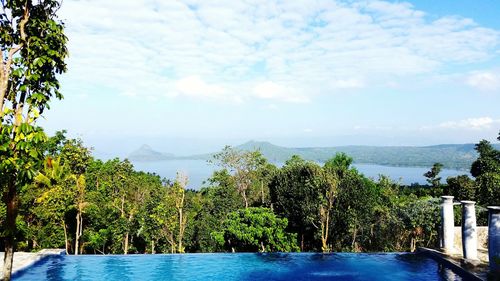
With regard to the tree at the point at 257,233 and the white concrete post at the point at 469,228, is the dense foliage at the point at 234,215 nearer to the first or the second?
the tree at the point at 257,233

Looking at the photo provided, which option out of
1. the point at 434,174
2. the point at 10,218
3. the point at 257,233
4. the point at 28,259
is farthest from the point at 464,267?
the point at 434,174

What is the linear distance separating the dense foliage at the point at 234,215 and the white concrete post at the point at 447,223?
18.6 feet

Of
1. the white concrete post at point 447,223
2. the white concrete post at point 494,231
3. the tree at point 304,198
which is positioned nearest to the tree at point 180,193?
the tree at point 304,198

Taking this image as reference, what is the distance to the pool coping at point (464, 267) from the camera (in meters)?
10.1

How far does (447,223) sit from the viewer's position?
1266 centimetres

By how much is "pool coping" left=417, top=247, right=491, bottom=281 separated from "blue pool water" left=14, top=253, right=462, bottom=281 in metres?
0.20

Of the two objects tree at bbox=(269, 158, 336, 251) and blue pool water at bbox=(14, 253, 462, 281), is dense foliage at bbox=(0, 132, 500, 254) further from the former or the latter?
blue pool water at bbox=(14, 253, 462, 281)

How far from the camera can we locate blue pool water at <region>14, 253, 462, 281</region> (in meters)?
12.6

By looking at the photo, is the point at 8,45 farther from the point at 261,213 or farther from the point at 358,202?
the point at 358,202

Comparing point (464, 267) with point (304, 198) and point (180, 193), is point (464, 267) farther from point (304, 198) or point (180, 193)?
point (180, 193)

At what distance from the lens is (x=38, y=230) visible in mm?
23344

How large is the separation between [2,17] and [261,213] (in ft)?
49.2

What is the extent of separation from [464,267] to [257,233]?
30.3ft

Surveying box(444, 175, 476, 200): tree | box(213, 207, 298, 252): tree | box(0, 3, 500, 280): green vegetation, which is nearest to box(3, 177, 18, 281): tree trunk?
box(0, 3, 500, 280): green vegetation
